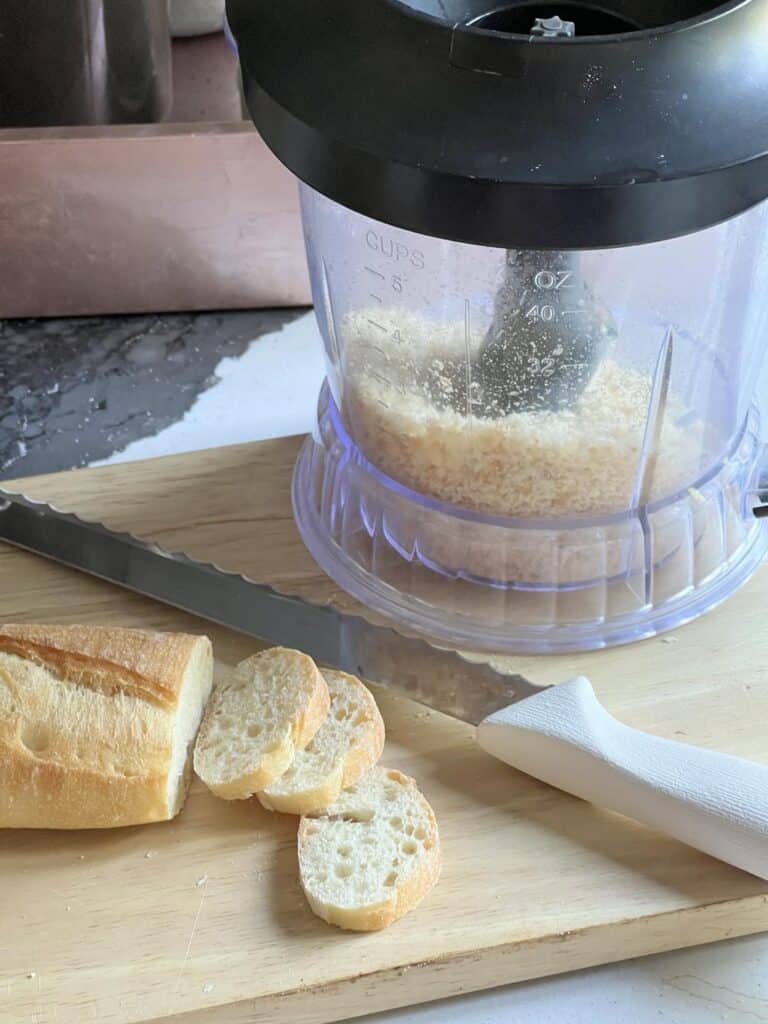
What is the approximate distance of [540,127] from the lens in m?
0.61

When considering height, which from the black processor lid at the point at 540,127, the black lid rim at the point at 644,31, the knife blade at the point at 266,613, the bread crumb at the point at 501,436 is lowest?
the knife blade at the point at 266,613

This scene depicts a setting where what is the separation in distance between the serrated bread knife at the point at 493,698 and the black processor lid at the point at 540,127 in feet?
0.83

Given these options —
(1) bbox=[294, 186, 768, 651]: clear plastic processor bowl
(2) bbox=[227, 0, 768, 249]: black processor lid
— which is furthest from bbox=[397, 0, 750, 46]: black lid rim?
(1) bbox=[294, 186, 768, 651]: clear plastic processor bowl

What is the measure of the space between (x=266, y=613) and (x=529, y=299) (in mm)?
242

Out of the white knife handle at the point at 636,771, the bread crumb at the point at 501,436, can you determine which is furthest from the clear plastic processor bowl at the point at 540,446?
the white knife handle at the point at 636,771

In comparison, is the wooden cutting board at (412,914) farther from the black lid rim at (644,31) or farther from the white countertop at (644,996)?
the black lid rim at (644,31)

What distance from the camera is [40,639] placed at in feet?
2.40

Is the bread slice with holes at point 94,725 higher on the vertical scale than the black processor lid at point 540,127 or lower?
lower

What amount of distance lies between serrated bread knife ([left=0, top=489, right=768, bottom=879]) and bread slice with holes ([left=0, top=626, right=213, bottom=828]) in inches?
3.1

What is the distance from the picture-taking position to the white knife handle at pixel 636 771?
655mm

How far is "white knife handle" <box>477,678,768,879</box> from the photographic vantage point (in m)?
0.65

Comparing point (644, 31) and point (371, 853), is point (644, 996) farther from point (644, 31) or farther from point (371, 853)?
point (644, 31)

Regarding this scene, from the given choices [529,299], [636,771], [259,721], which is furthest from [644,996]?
[529,299]

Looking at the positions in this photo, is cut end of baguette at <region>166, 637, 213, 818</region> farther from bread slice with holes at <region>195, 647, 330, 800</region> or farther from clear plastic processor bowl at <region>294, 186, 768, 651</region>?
clear plastic processor bowl at <region>294, 186, 768, 651</region>
